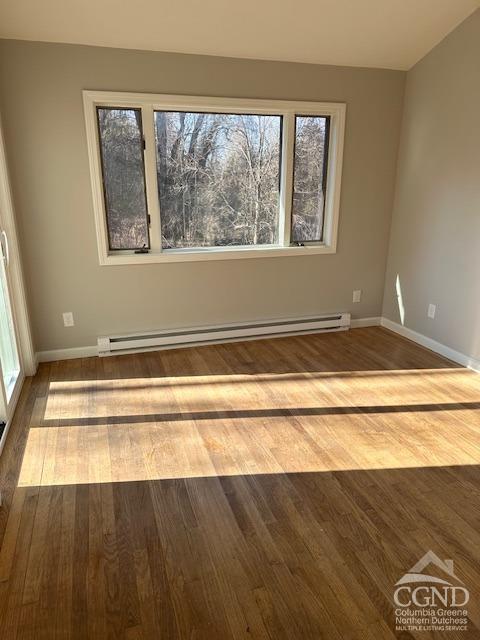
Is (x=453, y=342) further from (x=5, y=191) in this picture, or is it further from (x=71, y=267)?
(x=5, y=191)

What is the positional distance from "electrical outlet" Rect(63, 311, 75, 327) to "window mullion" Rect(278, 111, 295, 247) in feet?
6.28

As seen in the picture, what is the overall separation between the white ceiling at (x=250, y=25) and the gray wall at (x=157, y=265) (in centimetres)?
11

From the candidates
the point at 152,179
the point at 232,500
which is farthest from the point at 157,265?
the point at 232,500

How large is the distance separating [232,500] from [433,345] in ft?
8.40

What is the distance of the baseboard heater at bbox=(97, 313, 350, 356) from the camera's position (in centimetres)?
362

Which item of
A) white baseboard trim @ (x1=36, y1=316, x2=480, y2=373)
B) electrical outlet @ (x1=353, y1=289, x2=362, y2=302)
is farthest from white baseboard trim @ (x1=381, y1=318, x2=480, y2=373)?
electrical outlet @ (x1=353, y1=289, x2=362, y2=302)

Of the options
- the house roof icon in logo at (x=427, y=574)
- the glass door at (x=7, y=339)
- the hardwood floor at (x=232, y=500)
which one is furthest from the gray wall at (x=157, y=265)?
the house roof icon in logo at (x=427, y=574)

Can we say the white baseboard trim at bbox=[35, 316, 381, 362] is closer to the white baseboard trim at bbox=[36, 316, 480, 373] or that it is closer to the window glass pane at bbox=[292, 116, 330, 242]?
the white baseboard trim at bbox=[36, 316, 480, 373]

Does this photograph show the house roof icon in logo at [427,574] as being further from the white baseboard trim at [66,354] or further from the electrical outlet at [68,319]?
the electrical outlet at [68,319]

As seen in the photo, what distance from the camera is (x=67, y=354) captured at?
3.58m

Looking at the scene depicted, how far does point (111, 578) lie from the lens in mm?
1613

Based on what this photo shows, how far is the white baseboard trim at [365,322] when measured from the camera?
436 cm

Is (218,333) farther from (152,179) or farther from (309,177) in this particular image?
(309,177)

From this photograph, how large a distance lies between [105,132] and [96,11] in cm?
76
